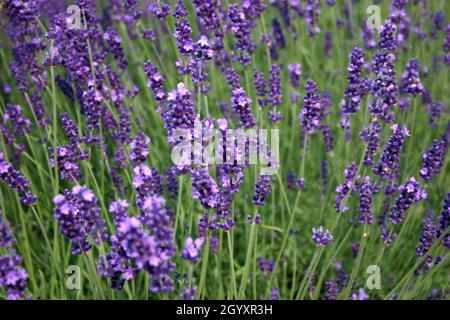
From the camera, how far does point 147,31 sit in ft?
8.29

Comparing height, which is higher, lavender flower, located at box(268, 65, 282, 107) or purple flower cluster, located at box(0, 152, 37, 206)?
lavender flower, located at box(268, 65, 282, 107)

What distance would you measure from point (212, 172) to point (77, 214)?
979 millimetres

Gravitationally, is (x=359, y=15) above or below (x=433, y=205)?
above

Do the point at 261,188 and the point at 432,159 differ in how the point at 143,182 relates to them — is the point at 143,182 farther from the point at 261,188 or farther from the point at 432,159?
the point at 432,159

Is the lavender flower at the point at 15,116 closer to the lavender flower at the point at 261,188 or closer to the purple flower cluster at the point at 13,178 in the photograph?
the purple flower cluster at the point at 13,178

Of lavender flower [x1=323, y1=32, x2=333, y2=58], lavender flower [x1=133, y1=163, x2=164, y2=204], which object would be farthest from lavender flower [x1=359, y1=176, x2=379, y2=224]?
lavender flower [x1=323, y1=32, x2=333, y2=58]

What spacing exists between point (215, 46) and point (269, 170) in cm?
74

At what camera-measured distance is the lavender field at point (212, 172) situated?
1.71m

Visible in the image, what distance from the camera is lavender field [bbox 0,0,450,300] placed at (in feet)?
5.63

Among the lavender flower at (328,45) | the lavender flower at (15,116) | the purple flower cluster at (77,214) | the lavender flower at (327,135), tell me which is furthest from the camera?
the lavender flower at (328,45)

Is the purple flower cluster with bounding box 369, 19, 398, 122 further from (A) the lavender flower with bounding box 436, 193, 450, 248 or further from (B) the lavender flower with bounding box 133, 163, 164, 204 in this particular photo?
(B) the lavender flower with bounding box 133, 163, 164, 204

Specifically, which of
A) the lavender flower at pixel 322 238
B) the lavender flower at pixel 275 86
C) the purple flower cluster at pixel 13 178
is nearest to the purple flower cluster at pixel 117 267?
the purple flower cluster at pixel 13 178

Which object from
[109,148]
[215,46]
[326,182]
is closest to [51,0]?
[109,148]
